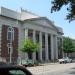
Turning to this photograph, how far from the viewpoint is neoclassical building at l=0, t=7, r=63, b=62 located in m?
60.0

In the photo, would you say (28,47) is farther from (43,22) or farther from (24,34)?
(43,22)

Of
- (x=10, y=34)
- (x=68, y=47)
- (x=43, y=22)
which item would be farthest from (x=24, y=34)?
(x=68, y=47)

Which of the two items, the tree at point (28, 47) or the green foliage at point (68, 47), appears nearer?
the tree at point (28, 47)

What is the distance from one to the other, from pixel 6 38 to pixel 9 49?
2563mm

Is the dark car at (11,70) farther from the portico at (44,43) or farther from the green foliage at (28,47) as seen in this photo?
the portico at (44,43)

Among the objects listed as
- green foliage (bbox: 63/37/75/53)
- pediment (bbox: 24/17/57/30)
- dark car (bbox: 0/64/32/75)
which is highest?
pediment (bbox: 24/17/57/30)

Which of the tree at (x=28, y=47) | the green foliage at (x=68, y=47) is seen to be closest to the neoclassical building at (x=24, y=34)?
the tree at (x=28, y=47)

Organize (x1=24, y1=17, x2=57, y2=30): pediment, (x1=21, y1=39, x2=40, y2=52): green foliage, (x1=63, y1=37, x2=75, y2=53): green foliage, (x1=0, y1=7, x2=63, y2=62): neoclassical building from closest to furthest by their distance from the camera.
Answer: (x1=0, y1=7, x2=63, y2=62): neoclassical building → (x1=21, y1=39, x2=40, y2=52): green foliage → (x1=24, y1=17, x2=57, y2=30): pediment → (x1=63, y1=37, x2=75, y2=53): green foliage

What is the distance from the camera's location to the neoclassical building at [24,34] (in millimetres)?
59969

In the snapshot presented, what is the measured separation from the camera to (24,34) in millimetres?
67750

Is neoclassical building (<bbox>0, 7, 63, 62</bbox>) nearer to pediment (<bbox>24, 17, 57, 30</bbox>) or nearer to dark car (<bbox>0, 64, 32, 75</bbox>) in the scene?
pediment (<bbox>24, 17, 57, 30</bbox>)

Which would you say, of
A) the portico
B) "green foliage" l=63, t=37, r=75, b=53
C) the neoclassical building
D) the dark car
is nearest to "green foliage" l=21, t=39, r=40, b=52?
the neoclassical building

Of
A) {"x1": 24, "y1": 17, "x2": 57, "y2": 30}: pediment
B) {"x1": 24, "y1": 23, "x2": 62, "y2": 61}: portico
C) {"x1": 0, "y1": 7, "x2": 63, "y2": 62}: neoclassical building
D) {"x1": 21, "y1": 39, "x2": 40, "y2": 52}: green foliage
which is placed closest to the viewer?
{"x1": 0, "y1": 7, "x2": 63, "y2": 62}: neoclassical building

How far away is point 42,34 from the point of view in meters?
78.3
